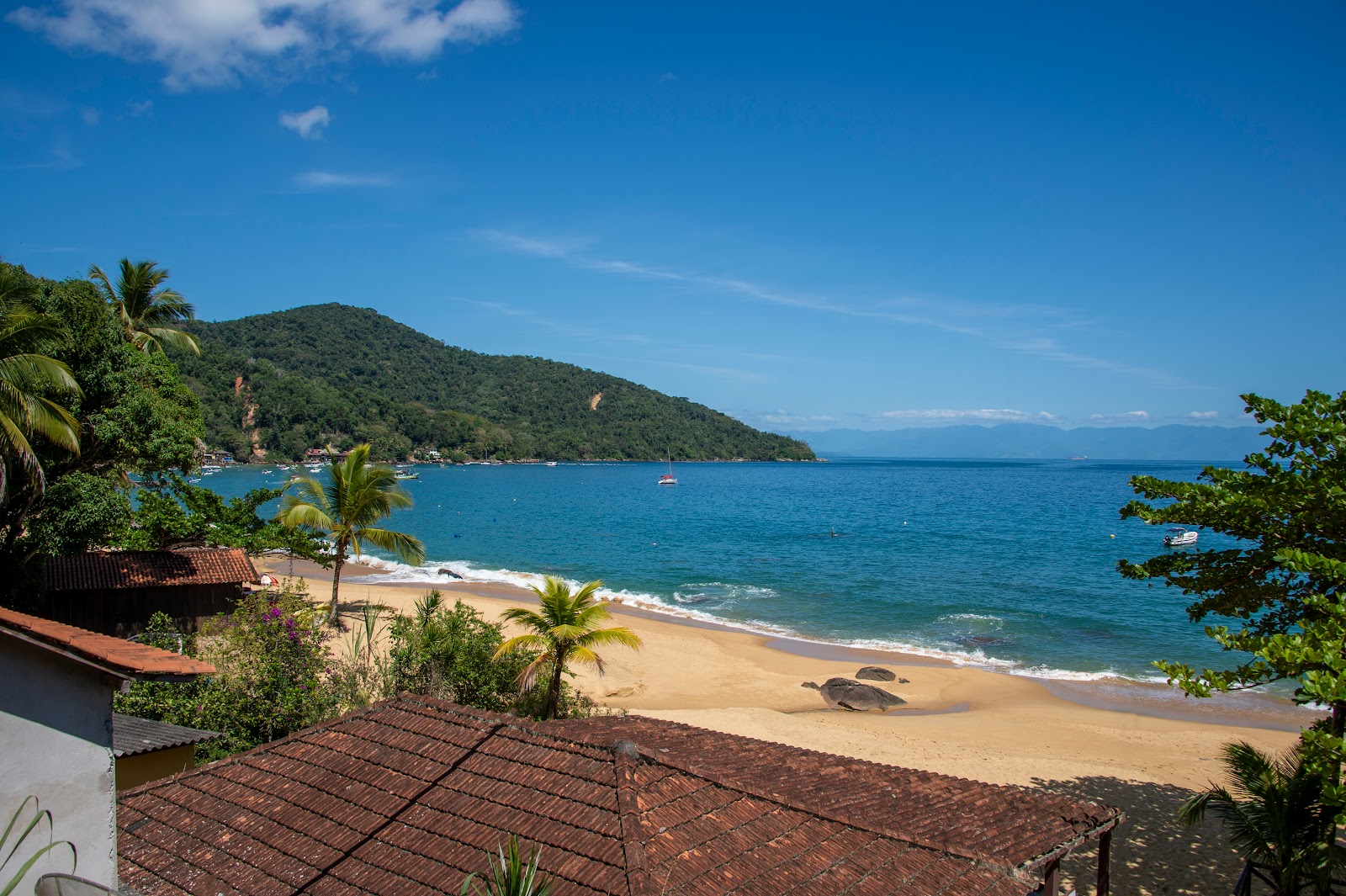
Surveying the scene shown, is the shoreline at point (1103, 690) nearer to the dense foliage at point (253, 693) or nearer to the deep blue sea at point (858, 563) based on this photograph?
the deep blue sea at point (858, 563)

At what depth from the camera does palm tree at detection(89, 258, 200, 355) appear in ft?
72.9

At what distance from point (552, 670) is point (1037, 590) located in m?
29.0

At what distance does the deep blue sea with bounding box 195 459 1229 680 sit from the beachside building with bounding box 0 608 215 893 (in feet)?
80.8

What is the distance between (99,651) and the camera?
430 centimetres

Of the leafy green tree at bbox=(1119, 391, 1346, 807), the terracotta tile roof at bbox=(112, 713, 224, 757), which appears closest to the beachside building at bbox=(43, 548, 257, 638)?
the terracotta tile roof at bbox=(112, 713, 224, 757)

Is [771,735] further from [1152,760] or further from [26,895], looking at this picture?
[26,895]

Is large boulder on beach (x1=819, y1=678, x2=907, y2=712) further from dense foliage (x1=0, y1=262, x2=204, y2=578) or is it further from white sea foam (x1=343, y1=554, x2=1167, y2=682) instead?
dense foliage (x1=0, y1=262, x2=204, y2=578)

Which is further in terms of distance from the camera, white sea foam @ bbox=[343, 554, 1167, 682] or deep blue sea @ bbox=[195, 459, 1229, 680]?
deep blue sea @ bbox=[195, 459, 1229, 680]

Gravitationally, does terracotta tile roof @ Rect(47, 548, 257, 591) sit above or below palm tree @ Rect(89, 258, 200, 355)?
below

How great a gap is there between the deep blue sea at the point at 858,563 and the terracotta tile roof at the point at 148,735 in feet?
70.5

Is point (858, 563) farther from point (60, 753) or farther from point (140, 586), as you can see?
point (60, 753)

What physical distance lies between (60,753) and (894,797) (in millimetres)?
6230

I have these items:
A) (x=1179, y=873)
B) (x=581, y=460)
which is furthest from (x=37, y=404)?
(x=581, y=460)

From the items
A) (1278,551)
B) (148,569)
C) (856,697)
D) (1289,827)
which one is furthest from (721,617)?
(1278,551)
